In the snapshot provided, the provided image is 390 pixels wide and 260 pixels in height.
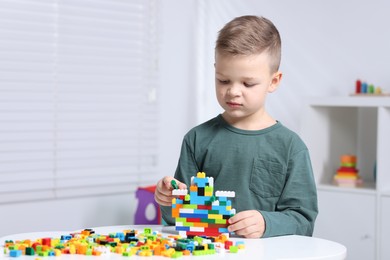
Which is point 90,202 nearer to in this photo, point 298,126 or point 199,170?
point 298,126

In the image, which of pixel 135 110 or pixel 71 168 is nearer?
pixel 71 168

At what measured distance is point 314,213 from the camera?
5.08ft

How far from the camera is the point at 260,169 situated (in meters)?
1.58

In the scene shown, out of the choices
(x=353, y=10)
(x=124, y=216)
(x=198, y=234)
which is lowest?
(x=124, y=216)

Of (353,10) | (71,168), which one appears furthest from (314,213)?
(353,10)

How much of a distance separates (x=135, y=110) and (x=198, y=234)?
1.50 m

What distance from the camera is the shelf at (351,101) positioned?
100 inches

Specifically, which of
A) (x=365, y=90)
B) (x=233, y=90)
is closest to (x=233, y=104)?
(x=233, y=90)

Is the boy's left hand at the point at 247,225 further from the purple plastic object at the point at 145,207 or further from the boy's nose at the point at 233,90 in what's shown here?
the purple plastic object at the point at 145,207

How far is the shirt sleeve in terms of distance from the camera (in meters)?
1.51

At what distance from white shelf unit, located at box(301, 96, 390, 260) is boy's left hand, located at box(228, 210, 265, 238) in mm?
1228

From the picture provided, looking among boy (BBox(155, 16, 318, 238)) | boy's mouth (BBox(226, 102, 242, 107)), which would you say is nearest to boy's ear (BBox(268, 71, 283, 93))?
boy (BBox(155, 16, 318, 238))

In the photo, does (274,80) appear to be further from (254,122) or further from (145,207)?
(145,207)

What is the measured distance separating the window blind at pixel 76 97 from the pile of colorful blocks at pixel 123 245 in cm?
122
